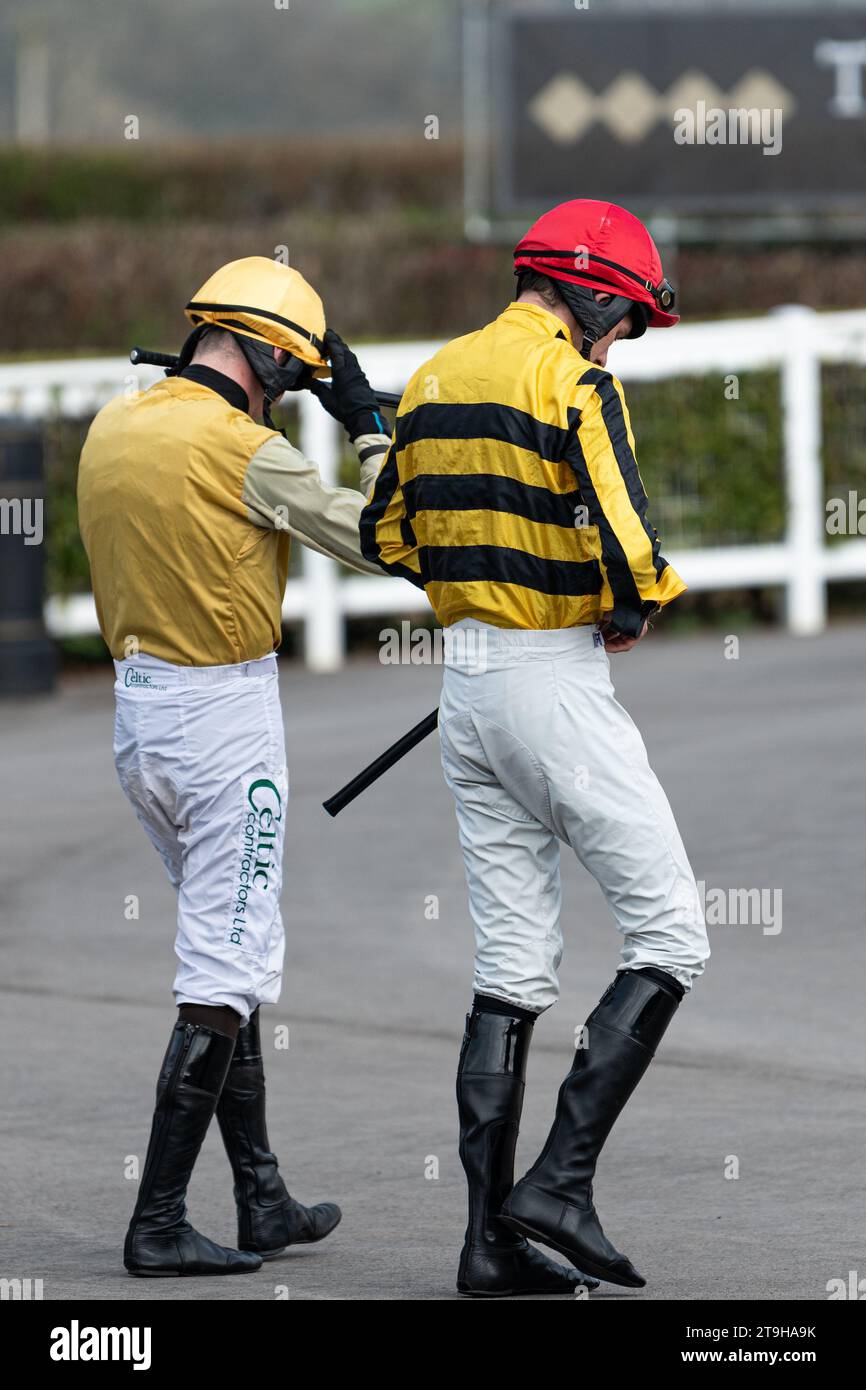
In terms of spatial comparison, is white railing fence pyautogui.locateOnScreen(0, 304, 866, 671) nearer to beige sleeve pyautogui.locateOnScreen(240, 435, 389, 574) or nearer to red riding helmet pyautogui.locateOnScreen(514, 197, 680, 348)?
beige sleeve pyautogui.locateOnScreen(240, 435, 389, 574)

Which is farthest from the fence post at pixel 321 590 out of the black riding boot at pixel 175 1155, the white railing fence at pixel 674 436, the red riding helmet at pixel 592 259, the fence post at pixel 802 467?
the black riding boot at pixel 175 1155

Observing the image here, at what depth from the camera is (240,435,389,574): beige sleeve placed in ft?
16.1

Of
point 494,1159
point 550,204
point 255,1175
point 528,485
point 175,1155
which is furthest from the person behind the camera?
point 550,204

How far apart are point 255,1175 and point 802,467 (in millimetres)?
9522

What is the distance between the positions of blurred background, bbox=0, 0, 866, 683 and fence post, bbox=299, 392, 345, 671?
0.03 metres

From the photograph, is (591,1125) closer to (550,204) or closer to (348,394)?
(348,394)

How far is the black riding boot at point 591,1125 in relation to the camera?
4590 millimetres

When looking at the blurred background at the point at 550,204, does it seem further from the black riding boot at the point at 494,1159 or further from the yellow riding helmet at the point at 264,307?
the black riding boot at the point at 494,1159

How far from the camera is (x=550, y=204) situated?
17.7m

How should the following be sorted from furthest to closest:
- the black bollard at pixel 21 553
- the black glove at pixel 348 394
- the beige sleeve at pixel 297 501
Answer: the black bollard at pixel 21 553
the black glove at pixel 348 394
the beige sleeve at pixel 297 501

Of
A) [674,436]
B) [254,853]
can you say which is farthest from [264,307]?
[674,436]

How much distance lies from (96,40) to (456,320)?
5751 centimetres

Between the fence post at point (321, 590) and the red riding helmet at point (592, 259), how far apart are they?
816 cm

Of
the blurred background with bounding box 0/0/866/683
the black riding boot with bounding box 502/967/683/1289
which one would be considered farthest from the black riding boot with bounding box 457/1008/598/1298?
the blurred background with bounding box 0/0/866/683
